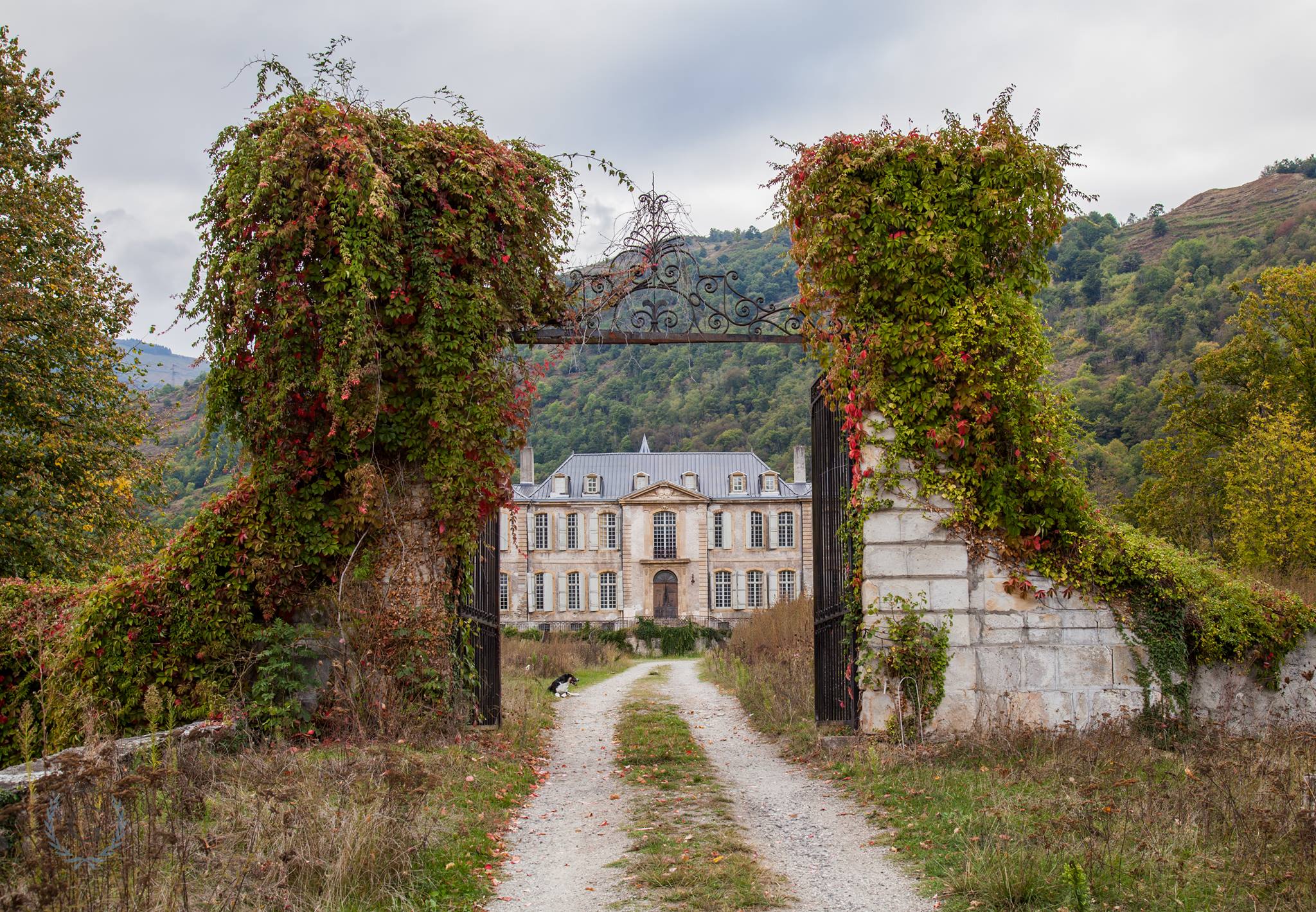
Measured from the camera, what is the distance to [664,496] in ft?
167

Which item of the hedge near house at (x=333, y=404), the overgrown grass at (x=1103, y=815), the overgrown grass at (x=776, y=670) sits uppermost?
the hedge near house at (x=333, y=404)

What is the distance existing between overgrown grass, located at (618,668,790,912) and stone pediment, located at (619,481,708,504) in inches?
1580

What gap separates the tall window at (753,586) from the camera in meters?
50.7

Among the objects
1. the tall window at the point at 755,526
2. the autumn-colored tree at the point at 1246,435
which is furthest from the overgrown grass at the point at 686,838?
the tall window at the point at 755,526

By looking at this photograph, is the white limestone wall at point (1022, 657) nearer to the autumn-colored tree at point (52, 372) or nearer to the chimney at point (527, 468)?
the autumn-colored tree at point (52, 372)

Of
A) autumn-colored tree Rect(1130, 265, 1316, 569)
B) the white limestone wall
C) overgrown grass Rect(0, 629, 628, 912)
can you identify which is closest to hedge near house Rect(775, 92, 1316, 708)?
the white limestone wall

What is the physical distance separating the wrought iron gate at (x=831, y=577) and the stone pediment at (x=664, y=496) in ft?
132

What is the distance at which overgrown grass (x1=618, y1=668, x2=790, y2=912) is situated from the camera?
4.90 metres

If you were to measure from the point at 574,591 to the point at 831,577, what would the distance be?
42.3m

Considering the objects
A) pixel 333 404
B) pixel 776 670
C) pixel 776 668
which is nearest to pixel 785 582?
pixel 776 668

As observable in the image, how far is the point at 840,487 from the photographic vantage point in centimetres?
926

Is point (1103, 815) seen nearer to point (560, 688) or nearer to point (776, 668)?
point (776, 668)

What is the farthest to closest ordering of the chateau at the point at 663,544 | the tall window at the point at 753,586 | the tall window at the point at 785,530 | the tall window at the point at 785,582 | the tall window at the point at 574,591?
the tall window at the point at 574,591 → the tall window at the point at 753,586 → the chateau at the point at 663,544 → the tall window at the point at 785,530 → the tall window at the point at 785,582

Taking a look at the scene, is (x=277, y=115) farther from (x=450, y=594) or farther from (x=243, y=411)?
(x=450, y=594)
